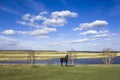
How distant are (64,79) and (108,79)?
5152mm

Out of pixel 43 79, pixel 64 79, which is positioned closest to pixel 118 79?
pixel 64 79

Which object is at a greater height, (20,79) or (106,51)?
(106,51)

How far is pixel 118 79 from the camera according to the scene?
82.0ft

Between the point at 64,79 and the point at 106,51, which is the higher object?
the point at 106,51

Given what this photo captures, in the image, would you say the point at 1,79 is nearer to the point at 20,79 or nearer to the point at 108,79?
the point at 20,79

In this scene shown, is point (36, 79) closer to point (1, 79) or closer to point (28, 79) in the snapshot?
point (28, 79)

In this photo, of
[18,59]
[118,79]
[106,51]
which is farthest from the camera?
[18,59]

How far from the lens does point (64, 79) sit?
25.5 metres

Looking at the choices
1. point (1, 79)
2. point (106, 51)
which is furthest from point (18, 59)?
point (1, 79)

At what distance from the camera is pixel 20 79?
26312mm

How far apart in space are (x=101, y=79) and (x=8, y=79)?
1133 centimetres

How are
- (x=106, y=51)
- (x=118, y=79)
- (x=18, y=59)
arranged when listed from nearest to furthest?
1. (x=118, y=79)
2. (x=106, y=51)
3. (x=18, y=59)

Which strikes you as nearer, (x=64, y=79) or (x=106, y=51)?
(x=64, y=79)

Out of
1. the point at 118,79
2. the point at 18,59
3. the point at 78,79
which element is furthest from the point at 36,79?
the point at 18,59
